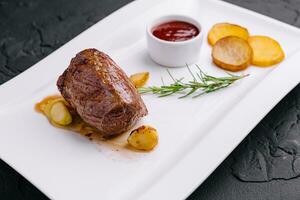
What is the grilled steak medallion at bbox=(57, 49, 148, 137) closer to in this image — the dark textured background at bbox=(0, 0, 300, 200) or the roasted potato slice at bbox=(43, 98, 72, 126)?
the roasted potato slice at bbox=(43, 98, 72, 126)

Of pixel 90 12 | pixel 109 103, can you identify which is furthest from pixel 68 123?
pixel 90 12

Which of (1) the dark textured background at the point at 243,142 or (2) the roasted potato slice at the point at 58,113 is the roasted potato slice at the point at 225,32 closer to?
(1) the dark textured background at the point at 243,142

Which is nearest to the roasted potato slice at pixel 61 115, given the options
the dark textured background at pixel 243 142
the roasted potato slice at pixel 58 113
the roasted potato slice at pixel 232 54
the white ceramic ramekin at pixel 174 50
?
the roasted potato slice at pixel 58 113

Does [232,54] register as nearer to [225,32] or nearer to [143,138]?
[225,32]

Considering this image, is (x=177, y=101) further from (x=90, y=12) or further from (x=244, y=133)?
(x=90, y=12)

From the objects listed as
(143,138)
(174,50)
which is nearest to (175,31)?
(174,50)

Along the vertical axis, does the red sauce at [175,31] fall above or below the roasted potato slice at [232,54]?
above

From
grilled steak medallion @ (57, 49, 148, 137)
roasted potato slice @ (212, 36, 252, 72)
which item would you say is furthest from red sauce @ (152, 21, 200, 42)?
grilled steak medallion @ (57, 49, 148, 137)
